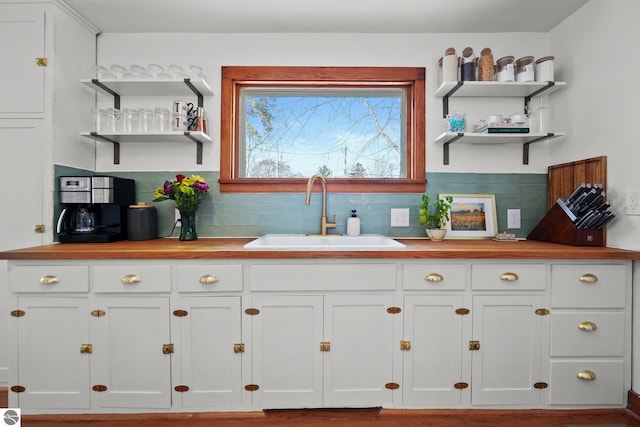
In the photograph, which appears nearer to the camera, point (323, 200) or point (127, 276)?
point (127, 276)

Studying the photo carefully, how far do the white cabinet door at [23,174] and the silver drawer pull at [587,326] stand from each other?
3.10m

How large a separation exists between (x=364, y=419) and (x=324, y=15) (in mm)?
2443

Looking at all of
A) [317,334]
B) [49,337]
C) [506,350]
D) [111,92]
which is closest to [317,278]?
[317,334]

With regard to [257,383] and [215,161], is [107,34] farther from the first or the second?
[257,383]

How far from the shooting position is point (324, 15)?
2197 millimetres

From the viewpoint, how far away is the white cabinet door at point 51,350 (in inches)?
68.7

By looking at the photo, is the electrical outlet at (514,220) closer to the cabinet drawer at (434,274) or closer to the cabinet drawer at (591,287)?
the cabinet drawer at (591,287)

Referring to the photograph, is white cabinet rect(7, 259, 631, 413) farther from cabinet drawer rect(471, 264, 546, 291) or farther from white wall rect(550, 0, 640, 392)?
white wall rect(550, 0, 640, 392)

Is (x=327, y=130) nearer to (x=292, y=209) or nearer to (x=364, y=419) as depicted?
(x=292, y=209)

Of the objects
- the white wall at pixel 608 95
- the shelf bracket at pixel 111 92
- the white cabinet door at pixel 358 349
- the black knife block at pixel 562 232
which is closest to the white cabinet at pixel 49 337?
the shelf bracket at pixel 111 92

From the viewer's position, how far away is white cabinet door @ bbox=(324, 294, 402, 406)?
179 centimetres

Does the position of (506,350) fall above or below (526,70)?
below

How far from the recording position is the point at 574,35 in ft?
7.12

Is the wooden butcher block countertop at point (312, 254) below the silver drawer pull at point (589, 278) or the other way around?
the other way around
